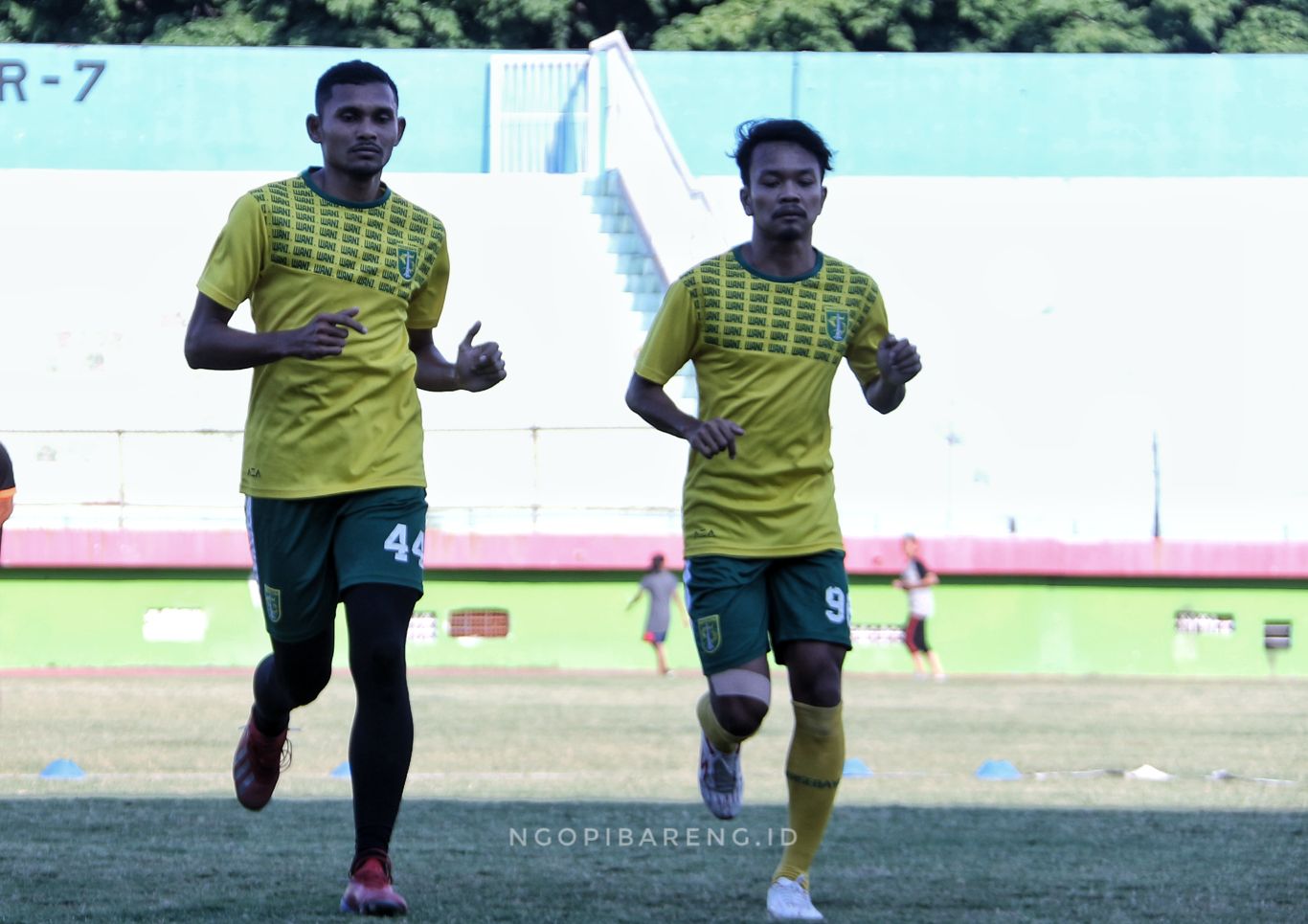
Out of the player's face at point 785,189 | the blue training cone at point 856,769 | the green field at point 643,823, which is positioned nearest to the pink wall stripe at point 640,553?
the green field at point 643,823

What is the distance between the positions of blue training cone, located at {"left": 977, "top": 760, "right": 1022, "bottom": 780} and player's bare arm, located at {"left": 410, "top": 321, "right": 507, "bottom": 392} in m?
5.16

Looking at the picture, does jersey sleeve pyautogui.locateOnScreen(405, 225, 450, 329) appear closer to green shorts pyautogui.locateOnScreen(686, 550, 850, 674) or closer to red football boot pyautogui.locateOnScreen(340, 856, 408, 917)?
green shorts pyautogui.locateOnScreen(686, 550, 850, 674)

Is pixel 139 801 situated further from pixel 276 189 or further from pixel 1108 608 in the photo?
pixel 1108 608

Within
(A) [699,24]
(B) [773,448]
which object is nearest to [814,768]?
(B) [773,448]

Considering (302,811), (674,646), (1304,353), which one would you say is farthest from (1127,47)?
(302,811)

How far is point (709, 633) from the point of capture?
6316 mm

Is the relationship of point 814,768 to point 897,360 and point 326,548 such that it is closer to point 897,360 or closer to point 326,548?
point 897,360

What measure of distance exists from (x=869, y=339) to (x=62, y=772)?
528cm

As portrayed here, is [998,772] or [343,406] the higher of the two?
[343,406]

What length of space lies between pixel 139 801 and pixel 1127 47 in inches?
1227

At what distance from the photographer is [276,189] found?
5.98m

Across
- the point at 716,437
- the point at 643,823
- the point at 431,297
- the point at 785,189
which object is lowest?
the point at 643,823

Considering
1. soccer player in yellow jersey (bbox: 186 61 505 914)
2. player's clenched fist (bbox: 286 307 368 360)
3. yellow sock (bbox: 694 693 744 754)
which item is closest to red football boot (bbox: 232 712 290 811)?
soccer player in yellow jersey (bbox: 186 61 505 914)

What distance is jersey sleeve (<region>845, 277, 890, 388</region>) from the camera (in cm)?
654
